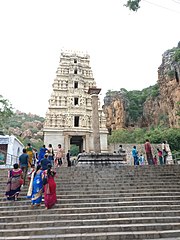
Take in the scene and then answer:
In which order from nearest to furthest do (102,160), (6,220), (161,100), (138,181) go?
(6,220) → (138,181) → (102,160) → (161,100)

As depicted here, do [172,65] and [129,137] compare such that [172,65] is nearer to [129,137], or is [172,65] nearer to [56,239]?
[129,137]

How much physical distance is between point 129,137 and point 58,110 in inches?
699

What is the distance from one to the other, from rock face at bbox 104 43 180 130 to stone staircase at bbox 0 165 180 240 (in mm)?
26623

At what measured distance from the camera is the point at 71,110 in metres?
22.8

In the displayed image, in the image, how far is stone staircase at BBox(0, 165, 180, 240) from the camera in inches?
174

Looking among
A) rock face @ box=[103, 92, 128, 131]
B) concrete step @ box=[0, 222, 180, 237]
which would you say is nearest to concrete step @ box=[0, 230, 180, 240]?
concrete step @ box=[0, 222, 180, 237]

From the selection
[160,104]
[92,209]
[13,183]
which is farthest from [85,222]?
[160,104]

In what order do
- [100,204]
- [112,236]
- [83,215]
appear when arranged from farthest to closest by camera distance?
[100,204] < [83,215] < [112,236]

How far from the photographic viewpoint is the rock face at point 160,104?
3597 cm

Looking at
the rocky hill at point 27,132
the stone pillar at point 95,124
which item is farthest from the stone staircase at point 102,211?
the rocky hill at point 27,132

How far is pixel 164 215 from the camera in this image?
5.27m

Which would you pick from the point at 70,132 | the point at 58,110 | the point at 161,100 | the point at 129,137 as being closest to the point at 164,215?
the point at 70,132

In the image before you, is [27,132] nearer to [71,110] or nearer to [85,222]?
[71,110]

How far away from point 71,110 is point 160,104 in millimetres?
27402
